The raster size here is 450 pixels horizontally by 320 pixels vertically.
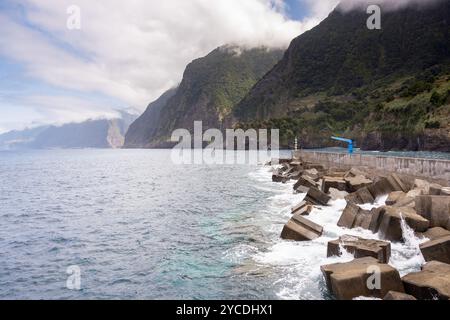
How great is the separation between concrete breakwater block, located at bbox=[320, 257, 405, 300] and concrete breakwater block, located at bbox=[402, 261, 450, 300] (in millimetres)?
345

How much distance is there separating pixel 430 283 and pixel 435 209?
7003 millimetres

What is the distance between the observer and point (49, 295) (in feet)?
38.9

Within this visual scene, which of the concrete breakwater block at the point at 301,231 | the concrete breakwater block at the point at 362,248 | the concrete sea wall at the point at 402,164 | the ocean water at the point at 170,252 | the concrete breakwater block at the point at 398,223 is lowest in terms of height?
the ocean water at the point at 170,252

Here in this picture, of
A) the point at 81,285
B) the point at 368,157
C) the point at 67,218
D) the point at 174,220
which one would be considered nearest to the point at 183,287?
the point at 81,285

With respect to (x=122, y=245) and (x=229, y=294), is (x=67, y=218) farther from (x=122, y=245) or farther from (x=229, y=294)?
(x=229, y=294)

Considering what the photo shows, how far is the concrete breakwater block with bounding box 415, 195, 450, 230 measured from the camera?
46.3 feet

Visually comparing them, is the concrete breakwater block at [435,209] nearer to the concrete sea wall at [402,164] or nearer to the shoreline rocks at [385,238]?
the shoreline rocks at [385,238]

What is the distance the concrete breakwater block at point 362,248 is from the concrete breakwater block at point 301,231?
115 inches

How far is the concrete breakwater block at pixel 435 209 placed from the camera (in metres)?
14.1

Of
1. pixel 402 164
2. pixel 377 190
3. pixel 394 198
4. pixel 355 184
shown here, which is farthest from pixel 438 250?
pixel 402 164

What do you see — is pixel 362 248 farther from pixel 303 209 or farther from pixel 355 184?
pixel 355 184

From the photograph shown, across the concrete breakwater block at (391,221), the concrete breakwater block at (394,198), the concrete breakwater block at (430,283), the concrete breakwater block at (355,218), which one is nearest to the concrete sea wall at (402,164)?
the concrete breakwater block at (394,198)

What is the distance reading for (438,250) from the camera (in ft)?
37.5
